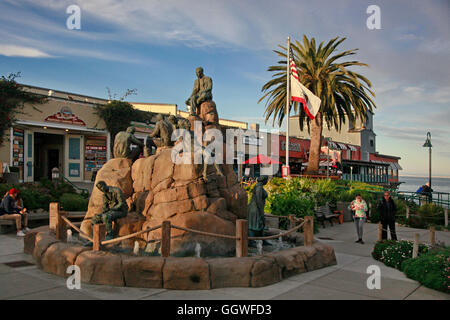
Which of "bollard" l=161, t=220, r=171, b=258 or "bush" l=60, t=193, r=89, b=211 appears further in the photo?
"bush" l=60, t=193, r=89, b=211

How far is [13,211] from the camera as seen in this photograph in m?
12.1

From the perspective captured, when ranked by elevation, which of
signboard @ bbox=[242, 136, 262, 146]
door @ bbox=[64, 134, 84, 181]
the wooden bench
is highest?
signboard @ bbox=[242, 136, 262, 146]

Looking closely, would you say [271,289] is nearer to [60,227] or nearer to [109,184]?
[60,227]

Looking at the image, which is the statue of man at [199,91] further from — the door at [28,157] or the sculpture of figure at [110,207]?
the door at [28,157]

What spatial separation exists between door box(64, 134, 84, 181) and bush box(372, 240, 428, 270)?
21.8m

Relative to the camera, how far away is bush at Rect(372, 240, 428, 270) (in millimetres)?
8633

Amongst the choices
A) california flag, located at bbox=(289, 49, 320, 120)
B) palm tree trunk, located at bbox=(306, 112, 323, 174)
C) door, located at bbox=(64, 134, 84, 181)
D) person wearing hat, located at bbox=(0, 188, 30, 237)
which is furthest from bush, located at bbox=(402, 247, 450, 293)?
door, located at bbox=(64, 134, 84, 181)

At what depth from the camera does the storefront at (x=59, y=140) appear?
21547mm

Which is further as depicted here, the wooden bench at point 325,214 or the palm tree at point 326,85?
the palm tree at point 326,85

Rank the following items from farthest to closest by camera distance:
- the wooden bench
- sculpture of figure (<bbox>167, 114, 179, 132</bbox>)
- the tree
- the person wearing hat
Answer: the tree
the wooden bench
the person wearing hat
sculpture of figure (<bbox>167, 114, 179, 132</bbox>)

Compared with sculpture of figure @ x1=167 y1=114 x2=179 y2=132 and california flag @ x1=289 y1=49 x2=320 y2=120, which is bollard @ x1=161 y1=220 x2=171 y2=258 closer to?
sculpture of figure @ x1=167 y1=114 x2=179 y2=132

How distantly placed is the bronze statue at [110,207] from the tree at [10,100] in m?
14.4

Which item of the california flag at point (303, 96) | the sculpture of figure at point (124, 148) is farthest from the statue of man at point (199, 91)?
the california flag at point (303, 96)

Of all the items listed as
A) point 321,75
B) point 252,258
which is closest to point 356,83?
point 321,75
